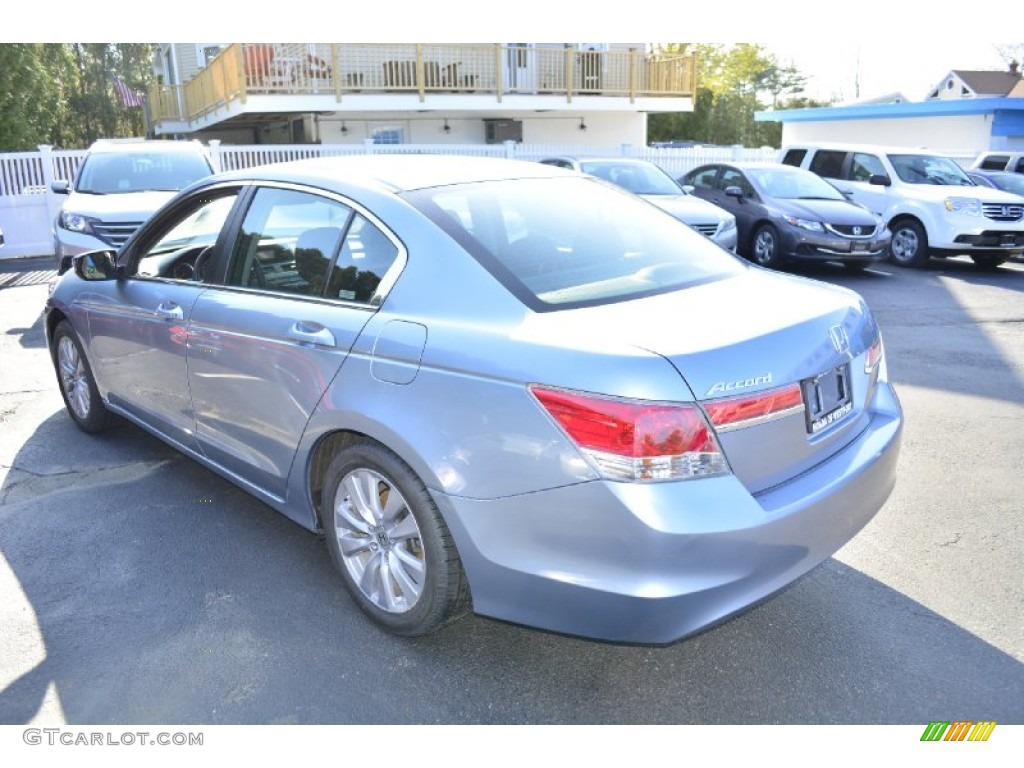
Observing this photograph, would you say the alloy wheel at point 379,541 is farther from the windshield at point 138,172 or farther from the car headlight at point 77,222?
the windshield at point 138,172

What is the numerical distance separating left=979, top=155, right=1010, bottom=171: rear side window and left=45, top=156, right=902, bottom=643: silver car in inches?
673

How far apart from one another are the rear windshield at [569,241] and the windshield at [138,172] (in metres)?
7.89

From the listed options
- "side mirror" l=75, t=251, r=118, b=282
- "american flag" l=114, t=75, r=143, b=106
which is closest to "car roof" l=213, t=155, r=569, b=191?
"side mirror" l=75, t=251, r=118, b=282

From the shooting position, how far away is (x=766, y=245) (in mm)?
12047

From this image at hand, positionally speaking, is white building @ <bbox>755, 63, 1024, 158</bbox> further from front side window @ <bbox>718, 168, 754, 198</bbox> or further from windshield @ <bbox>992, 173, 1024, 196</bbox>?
front side window @ <bbox>718, 168, 754, 198</bbox>

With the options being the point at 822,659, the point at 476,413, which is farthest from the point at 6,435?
the point at 822,659

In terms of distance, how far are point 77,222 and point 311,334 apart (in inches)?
295

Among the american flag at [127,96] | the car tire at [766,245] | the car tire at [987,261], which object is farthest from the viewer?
the american flag at [127,96]

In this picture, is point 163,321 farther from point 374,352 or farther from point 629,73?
point 629,73

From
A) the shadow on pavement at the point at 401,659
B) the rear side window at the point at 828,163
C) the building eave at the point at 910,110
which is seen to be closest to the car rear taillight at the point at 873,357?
the shadow on pavement at the point at 401,659

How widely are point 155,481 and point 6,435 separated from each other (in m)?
1.55

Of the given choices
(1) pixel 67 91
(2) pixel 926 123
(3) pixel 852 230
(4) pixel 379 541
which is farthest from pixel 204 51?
(4) pixel 379 541

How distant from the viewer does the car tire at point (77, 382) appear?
5.18 m

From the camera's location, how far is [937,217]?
12.4m
